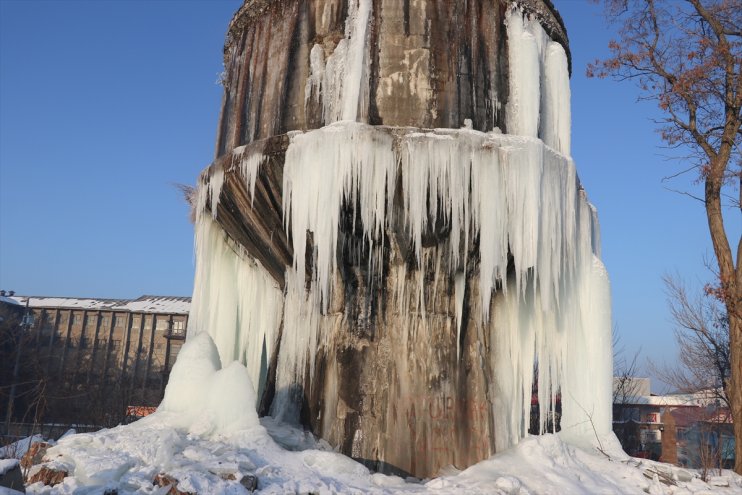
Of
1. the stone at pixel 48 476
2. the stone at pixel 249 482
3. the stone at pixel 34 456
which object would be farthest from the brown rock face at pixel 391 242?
the stone at pixel 48 476

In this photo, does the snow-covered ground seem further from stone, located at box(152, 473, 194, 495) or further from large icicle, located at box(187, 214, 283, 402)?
large icicle, located at box(187, 214, 283, 402)

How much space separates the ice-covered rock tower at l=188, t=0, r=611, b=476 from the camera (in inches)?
315

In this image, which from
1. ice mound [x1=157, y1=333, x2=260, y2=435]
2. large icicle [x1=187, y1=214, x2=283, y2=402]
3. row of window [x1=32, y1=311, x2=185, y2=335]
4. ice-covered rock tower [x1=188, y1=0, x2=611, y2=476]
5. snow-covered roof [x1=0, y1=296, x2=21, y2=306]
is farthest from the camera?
row of window [x1=32, y1=311, x2=185, y2=335]

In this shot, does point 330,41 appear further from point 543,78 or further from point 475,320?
point 475,320

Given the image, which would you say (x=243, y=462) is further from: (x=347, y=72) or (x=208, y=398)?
(x=347, y=72)

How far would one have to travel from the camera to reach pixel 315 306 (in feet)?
30.9

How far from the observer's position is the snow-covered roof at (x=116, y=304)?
169 ft

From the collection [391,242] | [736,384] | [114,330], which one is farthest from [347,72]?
[114,330]

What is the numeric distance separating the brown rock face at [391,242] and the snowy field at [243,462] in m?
0.61

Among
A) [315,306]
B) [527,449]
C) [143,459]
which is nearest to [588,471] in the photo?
[527,449]

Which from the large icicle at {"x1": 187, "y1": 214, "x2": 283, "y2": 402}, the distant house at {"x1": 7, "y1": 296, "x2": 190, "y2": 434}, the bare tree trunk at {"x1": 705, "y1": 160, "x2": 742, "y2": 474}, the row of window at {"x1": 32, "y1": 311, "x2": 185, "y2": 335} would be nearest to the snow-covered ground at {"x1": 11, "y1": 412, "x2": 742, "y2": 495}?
the bare tree trunk at {"x1": 705, "y1": 160, "x2": 742, "y2": 474}

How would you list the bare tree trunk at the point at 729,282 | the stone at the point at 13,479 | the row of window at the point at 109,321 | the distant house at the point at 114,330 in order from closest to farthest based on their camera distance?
the stone at the point at 13,479 < the bare tree trunk at the point at 729,282 < the distant house at the point at 114,330 < the row of window at the point at 109,321

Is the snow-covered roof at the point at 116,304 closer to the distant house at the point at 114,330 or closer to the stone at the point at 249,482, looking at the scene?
the distant house at the point at 114,330

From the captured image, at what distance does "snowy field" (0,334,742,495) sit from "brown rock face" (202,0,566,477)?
2.02 ft
